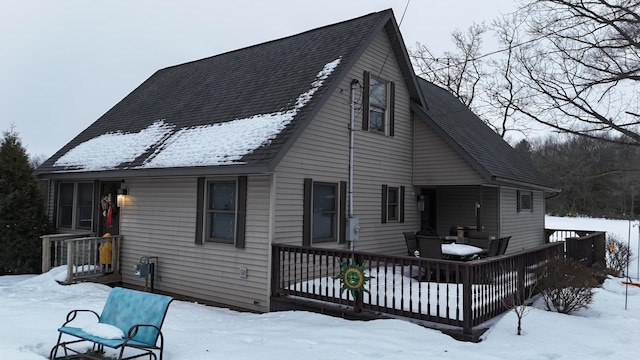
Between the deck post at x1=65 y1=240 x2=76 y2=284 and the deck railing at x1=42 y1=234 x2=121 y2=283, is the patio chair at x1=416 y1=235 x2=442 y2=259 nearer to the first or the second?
the deck railing at x1=42 y1=234 x2=121 y2=283

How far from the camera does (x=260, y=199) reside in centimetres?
813

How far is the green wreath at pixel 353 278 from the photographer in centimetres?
680

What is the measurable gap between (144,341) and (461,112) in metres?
14.1

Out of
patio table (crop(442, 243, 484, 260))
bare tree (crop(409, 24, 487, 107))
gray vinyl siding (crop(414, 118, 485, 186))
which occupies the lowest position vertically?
patio table (crop(442, 243, 484, 260))

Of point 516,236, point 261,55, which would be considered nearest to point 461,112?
point 516,236

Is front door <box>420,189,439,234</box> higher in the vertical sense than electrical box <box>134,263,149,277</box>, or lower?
higher

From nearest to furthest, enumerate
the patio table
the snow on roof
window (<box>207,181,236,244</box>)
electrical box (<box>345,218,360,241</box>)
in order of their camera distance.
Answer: the snow on roof, window (<box>207,181,236,244</box>), the patio table, electrical box (<box>345,218,360,241</box>)

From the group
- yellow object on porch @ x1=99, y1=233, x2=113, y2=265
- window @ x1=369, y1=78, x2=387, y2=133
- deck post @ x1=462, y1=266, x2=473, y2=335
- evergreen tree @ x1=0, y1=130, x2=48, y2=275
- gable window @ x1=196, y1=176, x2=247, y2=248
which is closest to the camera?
deck post @ x1=462, y1=266, x2=473, y2=335

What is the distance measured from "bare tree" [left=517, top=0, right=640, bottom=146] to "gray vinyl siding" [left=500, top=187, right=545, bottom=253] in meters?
3.19

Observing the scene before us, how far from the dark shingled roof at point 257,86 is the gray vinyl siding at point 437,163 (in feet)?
3.81

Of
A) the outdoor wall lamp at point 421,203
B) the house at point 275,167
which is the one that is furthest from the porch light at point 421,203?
the house at point 275,167

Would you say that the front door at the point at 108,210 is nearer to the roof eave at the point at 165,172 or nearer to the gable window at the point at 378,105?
the roof eave at the point at 165,172

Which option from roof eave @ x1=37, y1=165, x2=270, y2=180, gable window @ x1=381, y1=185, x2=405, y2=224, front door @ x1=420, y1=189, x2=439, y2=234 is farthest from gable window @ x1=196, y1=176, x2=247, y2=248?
front door @ x1=420, y1=189, x2=439, y2=234

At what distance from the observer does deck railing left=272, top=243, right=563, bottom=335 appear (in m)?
6.14
